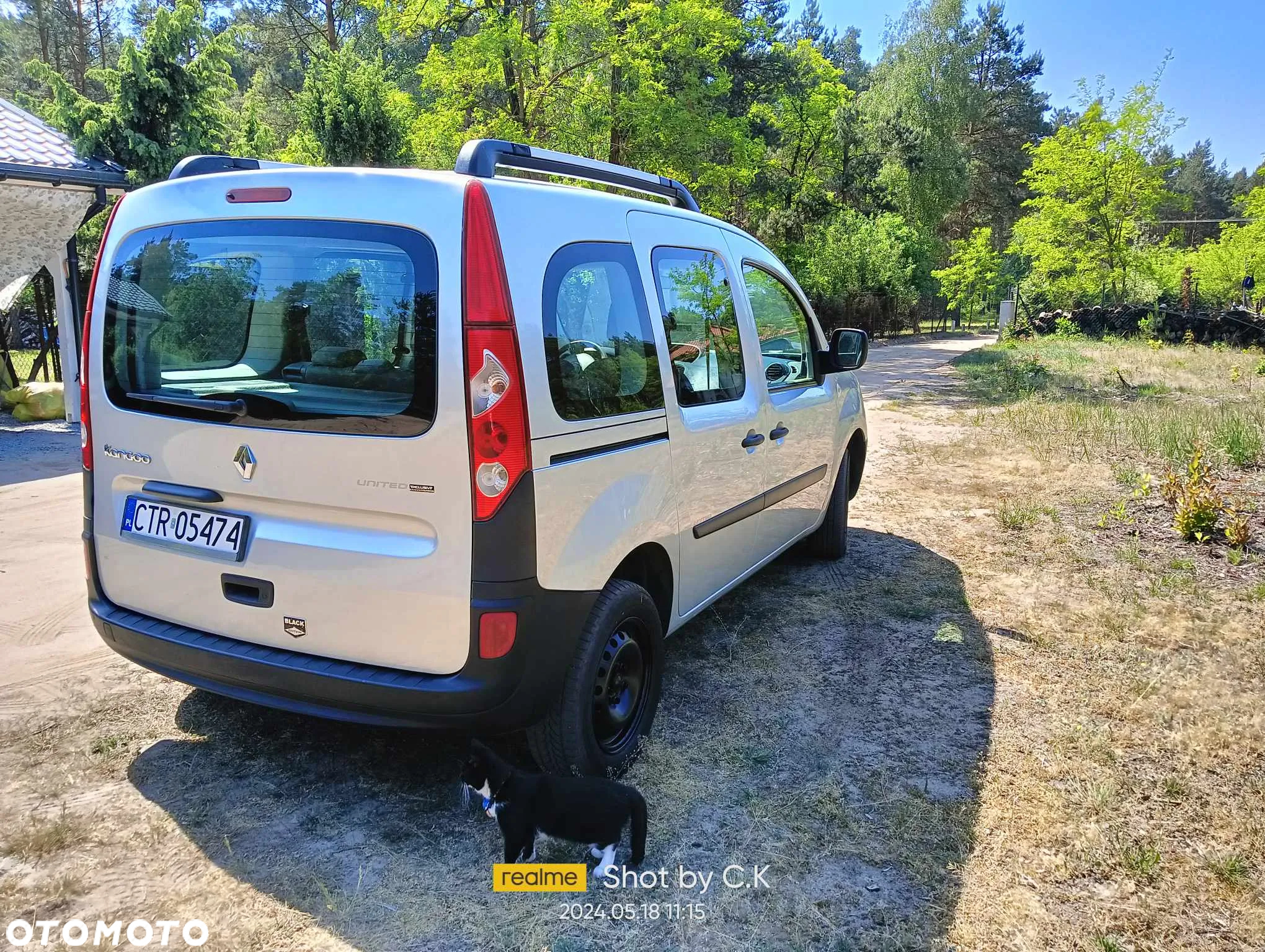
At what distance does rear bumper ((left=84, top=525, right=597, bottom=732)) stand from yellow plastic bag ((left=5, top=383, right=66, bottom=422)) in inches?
372

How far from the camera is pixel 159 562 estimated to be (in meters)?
2.88

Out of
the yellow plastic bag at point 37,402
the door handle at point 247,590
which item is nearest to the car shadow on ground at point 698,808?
the door handle at point 247,590

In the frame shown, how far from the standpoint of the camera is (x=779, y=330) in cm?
454

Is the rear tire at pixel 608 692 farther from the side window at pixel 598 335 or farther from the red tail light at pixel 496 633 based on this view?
the side window at pixel 598 335

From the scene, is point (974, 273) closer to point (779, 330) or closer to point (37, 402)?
point (37, 402)

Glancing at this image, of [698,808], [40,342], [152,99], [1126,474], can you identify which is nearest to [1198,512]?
[1126,474]

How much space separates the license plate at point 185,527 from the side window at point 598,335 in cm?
110

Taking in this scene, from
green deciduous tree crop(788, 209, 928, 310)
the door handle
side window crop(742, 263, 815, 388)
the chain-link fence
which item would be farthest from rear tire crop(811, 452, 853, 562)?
green deciduous tree crop(788, 209, 928, 310)

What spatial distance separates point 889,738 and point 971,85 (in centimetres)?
4273

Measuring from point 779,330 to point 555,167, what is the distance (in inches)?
63.4

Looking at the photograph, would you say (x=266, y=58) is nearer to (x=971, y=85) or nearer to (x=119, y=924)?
(x=971, y=85)

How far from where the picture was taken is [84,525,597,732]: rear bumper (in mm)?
2514

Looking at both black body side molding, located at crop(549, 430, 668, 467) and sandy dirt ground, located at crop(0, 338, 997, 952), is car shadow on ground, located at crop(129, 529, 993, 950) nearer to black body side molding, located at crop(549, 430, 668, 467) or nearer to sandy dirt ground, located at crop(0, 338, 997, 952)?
sandy dirt ground, located at crop(0, 338, 997, 952)

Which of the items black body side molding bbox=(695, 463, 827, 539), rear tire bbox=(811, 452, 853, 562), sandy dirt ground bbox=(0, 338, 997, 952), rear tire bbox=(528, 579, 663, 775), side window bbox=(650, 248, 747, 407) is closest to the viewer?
sandy dirt ground bbox=(0, 338, 997, 952)
